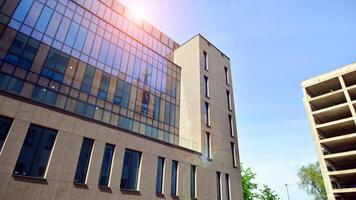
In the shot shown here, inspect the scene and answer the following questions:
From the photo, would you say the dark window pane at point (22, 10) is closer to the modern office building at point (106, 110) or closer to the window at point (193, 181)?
the modern office building at point (106, 110)

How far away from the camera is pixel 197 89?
34406mm

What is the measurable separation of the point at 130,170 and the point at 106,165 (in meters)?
2.61

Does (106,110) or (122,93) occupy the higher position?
(122,93)

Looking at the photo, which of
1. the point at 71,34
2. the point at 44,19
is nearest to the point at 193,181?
the point at 71,34

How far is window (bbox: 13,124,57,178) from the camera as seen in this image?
15.6 metres

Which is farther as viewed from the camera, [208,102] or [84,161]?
[208,102]

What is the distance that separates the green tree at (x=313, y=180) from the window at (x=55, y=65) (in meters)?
58.4

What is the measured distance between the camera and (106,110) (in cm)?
2634

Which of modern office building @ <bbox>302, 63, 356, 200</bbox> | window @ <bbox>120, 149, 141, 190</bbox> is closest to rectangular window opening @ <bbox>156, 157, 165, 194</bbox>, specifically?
window @ <bbox>120, 149, 141, 190</bbox>

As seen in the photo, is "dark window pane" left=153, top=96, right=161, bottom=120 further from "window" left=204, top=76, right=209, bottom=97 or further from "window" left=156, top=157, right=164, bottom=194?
"window" left=204, top=76, right=209, bottom=97

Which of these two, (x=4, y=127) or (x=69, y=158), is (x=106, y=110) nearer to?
(x=69, y=158)

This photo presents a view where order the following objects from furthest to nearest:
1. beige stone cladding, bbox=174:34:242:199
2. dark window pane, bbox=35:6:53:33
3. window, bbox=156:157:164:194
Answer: beige stone cladding, bbox=174:34:242:199 < dark window pane, bbox=35:6:53:33 < window, bbox=156:157:164:194

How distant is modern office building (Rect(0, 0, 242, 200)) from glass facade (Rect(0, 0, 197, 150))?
118 millimetres

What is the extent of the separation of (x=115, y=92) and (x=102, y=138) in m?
9.23
